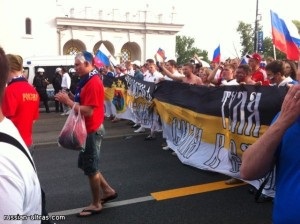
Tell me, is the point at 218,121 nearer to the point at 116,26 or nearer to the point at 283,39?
the point at 283,39

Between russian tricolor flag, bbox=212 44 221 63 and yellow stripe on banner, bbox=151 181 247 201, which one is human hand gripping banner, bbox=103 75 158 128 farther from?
yellow stripe on banner, bbox=151 181 247 201

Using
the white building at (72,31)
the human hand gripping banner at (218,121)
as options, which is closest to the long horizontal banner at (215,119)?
the human hand gripping banner at (218,121)

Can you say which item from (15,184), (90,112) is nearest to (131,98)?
(90,112)

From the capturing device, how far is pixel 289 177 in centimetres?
178

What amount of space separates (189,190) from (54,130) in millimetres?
6775

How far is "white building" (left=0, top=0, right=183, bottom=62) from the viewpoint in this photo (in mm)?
42781

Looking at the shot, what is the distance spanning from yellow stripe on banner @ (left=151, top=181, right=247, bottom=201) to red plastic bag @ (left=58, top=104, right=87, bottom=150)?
1.42m

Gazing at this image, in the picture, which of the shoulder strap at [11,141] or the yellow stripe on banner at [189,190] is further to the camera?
the yellow stripe on banner at [189,190]

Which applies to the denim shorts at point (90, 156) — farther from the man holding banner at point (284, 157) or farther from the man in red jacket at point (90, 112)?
the man holding banner at point (284, 157)

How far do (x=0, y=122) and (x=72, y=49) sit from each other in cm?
4866

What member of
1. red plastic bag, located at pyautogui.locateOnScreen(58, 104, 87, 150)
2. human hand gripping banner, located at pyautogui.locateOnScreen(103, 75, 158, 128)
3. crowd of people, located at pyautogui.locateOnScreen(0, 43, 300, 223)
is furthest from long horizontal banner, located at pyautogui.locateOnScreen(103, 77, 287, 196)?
red plastic bag, located at pyautogui.locateOnScreen(58, 104, 87, 150)

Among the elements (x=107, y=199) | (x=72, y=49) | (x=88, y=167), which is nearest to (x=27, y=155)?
(x=88, y=167)

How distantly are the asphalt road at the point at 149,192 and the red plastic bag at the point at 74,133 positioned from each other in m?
0.84

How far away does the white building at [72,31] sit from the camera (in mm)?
42781
